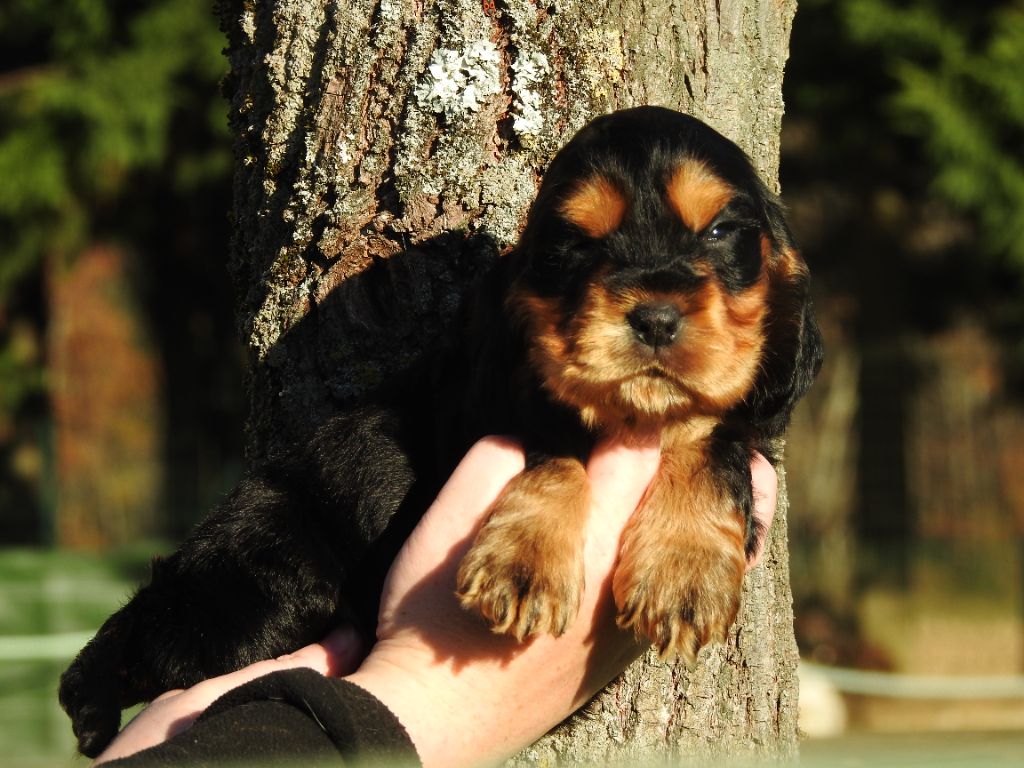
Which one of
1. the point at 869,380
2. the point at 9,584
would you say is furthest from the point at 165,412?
the point at 869,380

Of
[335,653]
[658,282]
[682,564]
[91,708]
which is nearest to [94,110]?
[91,708]

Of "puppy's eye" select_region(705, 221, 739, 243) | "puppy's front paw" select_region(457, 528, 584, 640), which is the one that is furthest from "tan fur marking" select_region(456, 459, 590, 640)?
"puppy's eye" select_region(705, 221, 739, 243)

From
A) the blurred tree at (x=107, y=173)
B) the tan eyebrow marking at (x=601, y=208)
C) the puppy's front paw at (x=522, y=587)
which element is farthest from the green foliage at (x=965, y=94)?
the puppy's front paw at (x=522, y=587)

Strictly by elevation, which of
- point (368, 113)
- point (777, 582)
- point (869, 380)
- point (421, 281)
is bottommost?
point (869, 380)

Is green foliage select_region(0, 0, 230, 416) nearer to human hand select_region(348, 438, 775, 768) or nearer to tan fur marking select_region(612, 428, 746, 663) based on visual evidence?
human hand select_region(348, 438, 775, 768)

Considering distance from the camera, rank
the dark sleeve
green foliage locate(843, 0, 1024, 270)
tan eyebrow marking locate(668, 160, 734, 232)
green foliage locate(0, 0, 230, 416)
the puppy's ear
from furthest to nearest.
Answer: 1. green foliage locate(0, 0, 230, 416)
2. green foliage locate(843, 0, 1024, 270)
3. the puppy's ear
4. tan eyebrow marking locate(668, 160, 734, 232)
5. the dark sleeve

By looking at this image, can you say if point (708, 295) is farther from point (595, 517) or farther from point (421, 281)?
point (421, 281)

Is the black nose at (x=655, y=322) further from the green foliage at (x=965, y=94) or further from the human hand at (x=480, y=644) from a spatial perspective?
the green foliage at (x=965, y=94)
